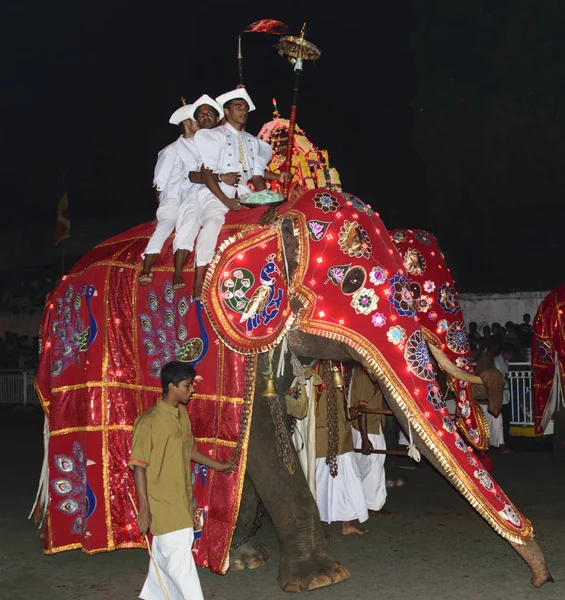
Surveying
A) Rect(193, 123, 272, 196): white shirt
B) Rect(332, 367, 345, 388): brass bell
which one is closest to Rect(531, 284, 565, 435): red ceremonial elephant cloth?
Rect(332, 367, 345, 388): brass bell

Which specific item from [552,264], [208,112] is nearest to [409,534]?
[208,112]

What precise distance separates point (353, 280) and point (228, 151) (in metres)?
1.68

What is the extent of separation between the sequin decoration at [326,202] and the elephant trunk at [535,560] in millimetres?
2277

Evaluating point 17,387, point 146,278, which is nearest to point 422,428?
point 146,278

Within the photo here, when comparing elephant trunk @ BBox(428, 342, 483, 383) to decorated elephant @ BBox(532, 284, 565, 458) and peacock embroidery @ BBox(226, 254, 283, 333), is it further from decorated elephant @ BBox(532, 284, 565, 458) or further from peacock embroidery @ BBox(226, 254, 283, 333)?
decorated elephant @ BBox(532, 284, 565, 458)

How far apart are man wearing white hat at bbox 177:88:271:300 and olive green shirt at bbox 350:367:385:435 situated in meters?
2.11

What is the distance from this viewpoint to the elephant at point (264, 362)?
5.43m

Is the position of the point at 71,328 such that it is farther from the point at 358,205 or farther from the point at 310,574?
the point at 310,574

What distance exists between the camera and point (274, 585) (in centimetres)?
602

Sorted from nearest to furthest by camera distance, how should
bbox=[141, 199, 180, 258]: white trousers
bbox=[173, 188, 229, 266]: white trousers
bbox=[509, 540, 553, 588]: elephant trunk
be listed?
bbox=[509, 540, 553, 588]: elephant trunk
bbox=[173, 188, 229, 266]: white trousers
bbox=[141, 199, 180, 258]: white trousers

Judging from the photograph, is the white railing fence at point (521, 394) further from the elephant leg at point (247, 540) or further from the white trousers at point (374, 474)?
the elephant leg at point (247, 540)

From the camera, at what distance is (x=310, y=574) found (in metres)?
5.80

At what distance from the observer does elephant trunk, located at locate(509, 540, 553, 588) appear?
5.23 m

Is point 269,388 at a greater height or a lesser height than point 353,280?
lesser
